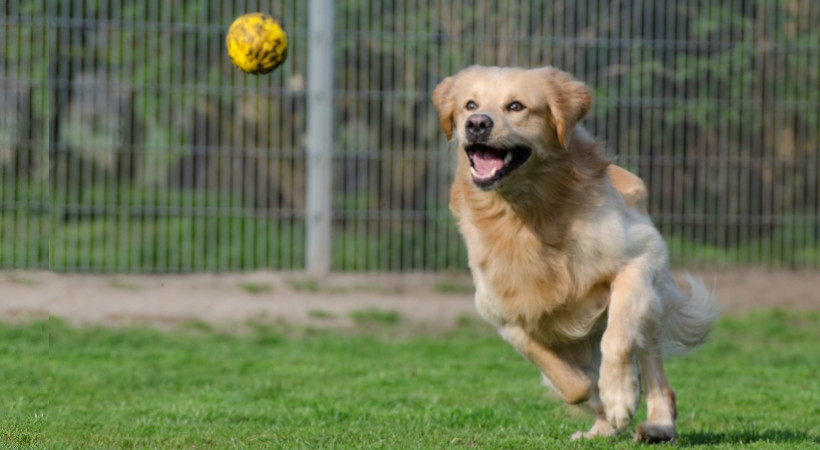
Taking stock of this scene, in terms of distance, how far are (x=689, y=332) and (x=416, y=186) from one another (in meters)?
5.84

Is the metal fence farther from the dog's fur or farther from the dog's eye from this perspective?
the dog's eye

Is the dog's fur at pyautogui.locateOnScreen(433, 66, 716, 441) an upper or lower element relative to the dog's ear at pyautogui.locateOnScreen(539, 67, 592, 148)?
lower

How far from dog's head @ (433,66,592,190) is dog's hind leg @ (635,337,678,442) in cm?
107

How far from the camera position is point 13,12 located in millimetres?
11445

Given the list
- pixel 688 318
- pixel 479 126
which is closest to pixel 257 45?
pixel 479 126

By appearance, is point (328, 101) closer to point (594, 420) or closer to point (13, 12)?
point (13, 12)

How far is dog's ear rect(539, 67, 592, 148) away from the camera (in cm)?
559

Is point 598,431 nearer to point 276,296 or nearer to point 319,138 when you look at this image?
point 276,296

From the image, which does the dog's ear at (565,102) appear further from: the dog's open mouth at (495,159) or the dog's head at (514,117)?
the dog's open mouth at (495,159)

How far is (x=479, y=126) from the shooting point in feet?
17.6

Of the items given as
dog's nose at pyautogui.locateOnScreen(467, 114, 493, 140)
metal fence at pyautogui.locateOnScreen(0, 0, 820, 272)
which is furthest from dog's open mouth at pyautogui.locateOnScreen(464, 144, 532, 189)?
metal fence at pyautogui.locateOnScreen(0, 0, 820, 272)

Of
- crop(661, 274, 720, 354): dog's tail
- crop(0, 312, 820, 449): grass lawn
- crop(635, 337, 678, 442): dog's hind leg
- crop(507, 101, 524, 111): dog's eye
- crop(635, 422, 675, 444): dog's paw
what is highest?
crop(507, 101, 524, 111): dog's eye

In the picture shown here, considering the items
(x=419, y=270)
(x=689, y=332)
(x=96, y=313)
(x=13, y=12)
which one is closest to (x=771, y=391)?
(x=689, y=332)

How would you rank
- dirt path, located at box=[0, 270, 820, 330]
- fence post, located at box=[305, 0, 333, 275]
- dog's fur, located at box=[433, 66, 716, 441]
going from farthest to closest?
fence post, located at box=[305, 0, 333, 275] < dirt path, located at box=[0, 270, 820, 330] < dog's fur, located at box=[433, 66, 716, 441]
